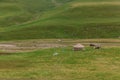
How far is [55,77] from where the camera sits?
38.5 m

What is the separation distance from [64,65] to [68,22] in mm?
67030

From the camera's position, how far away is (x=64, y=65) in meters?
43.8

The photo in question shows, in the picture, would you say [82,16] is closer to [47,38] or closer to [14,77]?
[47,38]

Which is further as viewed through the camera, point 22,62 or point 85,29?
point 85,29

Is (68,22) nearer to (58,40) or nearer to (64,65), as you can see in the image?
(58,40)

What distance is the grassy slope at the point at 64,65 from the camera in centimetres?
3888

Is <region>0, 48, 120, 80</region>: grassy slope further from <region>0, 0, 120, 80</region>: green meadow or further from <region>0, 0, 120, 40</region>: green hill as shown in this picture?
<region>0, 0, 120, 40</region>: green hill

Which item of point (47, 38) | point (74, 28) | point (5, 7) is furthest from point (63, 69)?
point (5, 7)

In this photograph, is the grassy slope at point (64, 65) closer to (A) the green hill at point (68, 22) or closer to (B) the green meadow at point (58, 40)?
(B) the green meadow at point (58, 40)

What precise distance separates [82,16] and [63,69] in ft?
247

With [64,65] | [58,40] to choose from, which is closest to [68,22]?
[58,40]

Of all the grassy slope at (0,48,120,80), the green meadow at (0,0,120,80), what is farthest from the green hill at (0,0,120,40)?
the grassy slope at (0,48,120,80)

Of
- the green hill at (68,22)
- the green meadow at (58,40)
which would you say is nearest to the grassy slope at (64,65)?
the green meadow at (58,40)

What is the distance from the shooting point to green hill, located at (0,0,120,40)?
9959 centimetres
